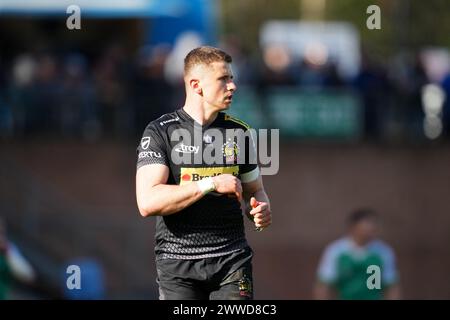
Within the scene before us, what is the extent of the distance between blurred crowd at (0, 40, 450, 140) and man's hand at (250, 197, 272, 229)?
1086cm

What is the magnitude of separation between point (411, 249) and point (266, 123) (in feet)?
10.9

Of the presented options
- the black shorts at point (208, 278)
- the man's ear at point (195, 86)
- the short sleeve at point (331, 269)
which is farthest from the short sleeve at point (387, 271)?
the man's ear at point (195, 86)

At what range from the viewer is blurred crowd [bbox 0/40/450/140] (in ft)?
61.6

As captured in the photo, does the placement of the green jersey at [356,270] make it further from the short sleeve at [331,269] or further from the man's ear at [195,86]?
the man's ear at [195,86]

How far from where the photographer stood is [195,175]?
7863mm

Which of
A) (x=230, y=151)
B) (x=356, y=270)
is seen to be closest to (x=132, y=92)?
(x=356, y=270)

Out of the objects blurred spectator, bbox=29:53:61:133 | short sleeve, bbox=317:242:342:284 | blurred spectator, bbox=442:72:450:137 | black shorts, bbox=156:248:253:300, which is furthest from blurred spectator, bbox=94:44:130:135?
black shorts, bbox=156:248:253:300

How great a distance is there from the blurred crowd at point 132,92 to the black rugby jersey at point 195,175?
10.6m

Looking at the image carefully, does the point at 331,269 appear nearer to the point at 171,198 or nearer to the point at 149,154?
the point at 149,154

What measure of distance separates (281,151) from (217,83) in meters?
11.3

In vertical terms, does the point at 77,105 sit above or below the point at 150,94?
below

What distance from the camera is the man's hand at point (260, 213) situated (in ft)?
25.4

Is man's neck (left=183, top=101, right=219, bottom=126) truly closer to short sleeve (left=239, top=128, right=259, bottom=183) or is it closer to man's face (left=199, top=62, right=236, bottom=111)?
man's face (left=199, top=62, right=236, bottom=111)

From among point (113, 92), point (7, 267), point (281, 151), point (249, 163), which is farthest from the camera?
point (281, 151)
